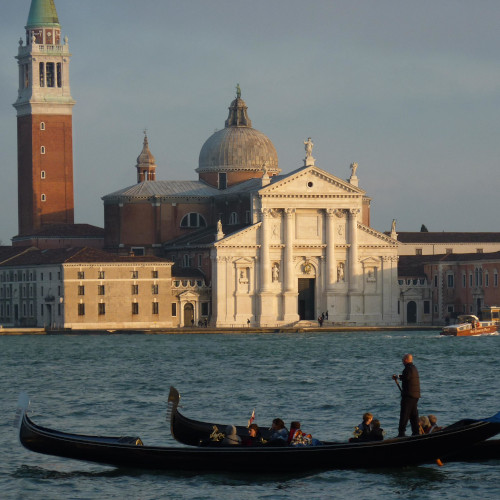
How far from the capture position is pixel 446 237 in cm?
9812

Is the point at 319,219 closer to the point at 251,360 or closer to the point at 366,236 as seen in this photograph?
the point at 366,236

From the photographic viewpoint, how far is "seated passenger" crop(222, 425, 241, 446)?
26.2 m

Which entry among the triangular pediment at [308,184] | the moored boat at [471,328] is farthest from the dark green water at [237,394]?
the triangular pediment at [308,184]

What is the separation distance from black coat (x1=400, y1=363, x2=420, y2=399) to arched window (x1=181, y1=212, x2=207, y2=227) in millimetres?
67562

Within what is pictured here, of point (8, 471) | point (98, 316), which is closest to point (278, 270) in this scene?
point (98, 316)

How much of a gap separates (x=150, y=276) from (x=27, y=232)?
48.7 feet

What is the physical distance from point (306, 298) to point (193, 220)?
10.7m

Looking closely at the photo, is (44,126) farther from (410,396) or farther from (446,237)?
(410,396)

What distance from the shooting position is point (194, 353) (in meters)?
61.6

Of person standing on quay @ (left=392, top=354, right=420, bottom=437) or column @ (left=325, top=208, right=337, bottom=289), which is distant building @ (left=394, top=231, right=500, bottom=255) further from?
person standing on quay @ (left=392, top=354, right=420, bottom=437)

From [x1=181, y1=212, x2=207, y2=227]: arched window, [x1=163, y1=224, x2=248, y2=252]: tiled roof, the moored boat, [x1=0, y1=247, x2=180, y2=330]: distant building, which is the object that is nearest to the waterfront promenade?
[x1=0, y1=247, x2=180, y2=330]: distant building

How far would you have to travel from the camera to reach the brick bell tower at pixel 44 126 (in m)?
92.8

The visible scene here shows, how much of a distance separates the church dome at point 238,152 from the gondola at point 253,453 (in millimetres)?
70073

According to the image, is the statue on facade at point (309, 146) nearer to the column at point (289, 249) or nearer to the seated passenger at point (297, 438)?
the column at point (289, 249)
